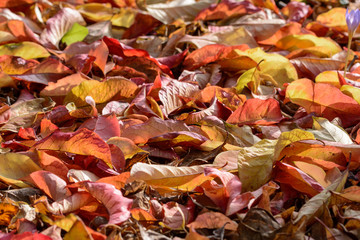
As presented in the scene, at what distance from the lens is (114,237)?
2.45 feet

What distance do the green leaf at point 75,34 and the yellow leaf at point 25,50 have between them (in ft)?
0.51

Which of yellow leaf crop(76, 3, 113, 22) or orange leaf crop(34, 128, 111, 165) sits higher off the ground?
orange leaf crop(34, 128, 111, 165)

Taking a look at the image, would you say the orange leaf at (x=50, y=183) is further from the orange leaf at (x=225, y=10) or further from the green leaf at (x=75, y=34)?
the orange leaf at (x=225, y=10)

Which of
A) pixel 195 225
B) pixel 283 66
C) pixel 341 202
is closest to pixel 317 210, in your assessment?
pixel 341 202

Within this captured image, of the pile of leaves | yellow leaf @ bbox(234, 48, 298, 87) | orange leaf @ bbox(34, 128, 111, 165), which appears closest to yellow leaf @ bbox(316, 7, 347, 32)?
the pile of leaves

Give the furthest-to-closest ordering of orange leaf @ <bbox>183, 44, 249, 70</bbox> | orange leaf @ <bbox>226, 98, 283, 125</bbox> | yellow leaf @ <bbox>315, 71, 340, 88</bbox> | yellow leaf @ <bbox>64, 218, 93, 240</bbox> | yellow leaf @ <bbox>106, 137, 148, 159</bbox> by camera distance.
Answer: orange leaf @ <bbox>183, 44, 249, 70</bbox> → yellow leaf @ <bbox>315, 71, 340, 88</bbox> → orange leaf @ <bbox>226, 98, 283, 125</bbox> → yellow leaf @ <bbox>106, 137, 148, 159</bbox> → yellow leaf @ <bbox>64, 218, 93, 240</bbox>

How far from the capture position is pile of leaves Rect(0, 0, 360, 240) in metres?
0.79

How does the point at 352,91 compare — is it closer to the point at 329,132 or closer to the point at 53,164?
the point at 329,132

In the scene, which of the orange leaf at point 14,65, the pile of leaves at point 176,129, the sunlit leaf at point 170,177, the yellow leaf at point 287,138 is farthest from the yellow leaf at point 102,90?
the yellow leaf at point 287,138

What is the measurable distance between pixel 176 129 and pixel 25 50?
597 mm

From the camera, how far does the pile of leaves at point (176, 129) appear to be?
0.79m

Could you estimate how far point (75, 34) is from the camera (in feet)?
5.10

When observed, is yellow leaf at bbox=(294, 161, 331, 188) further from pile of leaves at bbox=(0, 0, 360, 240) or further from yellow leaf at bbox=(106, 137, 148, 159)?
yellow leaf at bbox=(106, 137, 148, 159)

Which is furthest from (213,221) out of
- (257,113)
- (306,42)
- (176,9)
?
(176,9)
